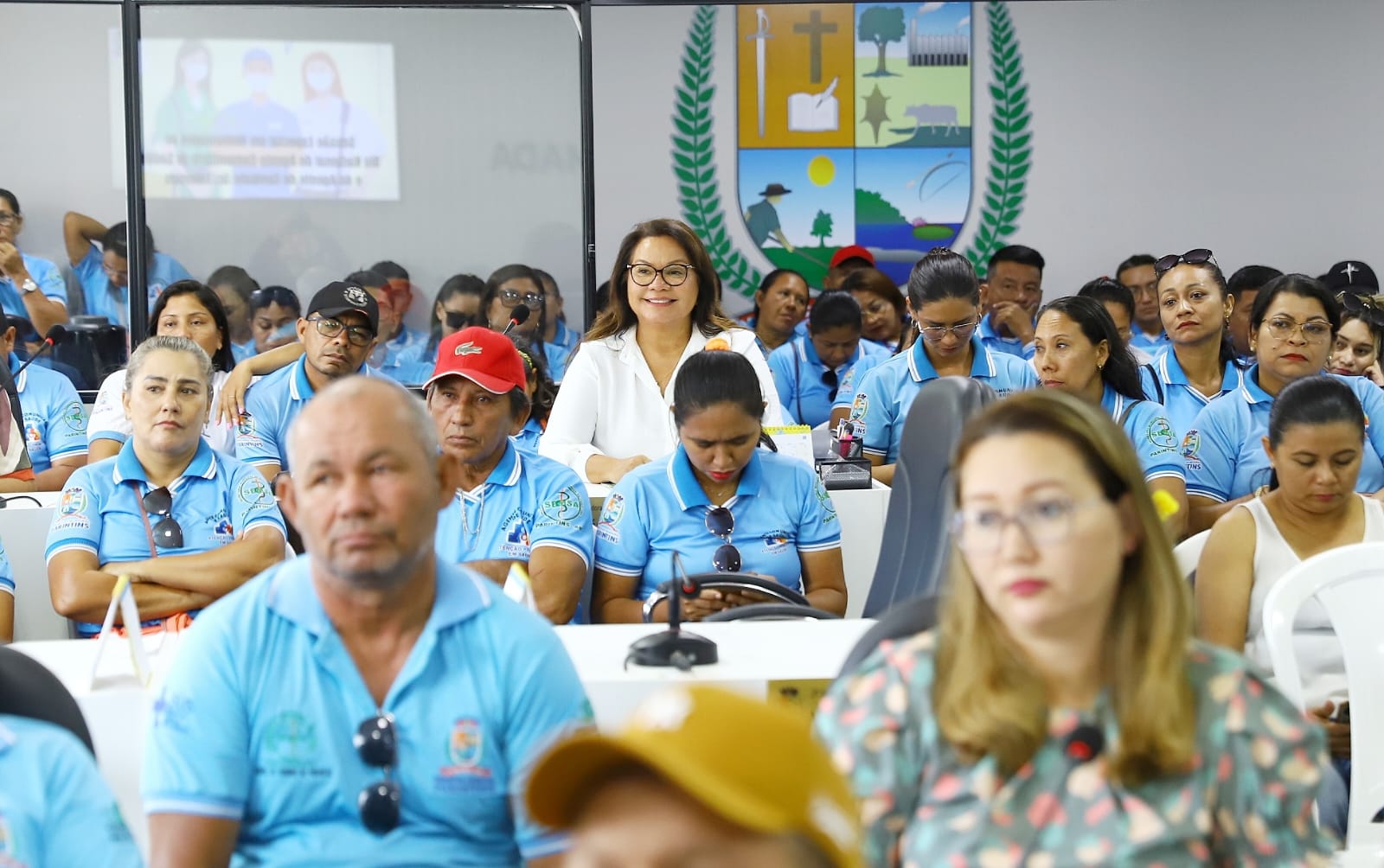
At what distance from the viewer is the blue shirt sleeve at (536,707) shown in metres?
1.85

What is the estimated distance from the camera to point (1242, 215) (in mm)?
8125

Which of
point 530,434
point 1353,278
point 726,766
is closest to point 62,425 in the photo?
point 530,434

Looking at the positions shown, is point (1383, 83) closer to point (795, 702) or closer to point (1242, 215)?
point (1242, 215)

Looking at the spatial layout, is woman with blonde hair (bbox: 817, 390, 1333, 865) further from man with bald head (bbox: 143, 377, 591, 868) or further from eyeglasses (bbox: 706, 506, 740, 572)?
eyeglasses (bbox: 706, 506, 740, 572)

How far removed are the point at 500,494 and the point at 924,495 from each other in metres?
1.26

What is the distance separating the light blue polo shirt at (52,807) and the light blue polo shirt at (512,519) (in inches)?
69.8

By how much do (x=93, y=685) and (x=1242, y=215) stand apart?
23.3 feet

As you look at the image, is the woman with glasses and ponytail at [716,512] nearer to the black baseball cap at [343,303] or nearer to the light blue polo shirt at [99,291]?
the black baseball cap at [343,303]

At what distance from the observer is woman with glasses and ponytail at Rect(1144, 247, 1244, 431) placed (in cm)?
490

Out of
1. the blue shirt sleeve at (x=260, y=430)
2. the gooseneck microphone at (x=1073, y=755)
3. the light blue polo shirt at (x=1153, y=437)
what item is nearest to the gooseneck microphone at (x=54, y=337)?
the blue shirt sleeve at (x=260, y=430)

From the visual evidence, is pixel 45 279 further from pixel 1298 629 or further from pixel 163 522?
pixel 1298 629

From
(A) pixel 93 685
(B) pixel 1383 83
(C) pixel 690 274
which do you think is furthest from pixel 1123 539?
(B) pixel 1383 83

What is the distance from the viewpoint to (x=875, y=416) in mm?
4934

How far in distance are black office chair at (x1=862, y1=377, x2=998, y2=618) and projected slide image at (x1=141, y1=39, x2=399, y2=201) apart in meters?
4.07
